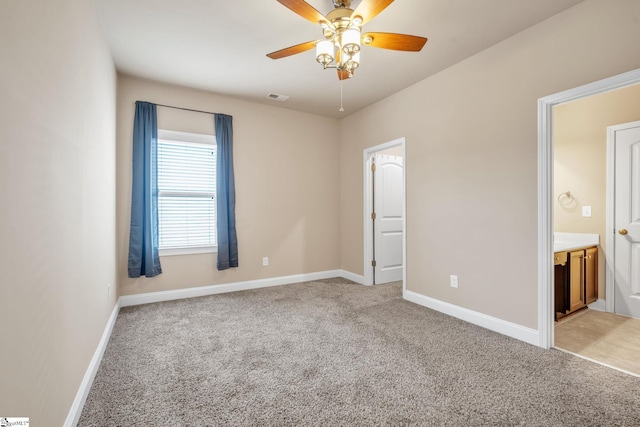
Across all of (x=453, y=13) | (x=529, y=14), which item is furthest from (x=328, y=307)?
(x=529, y=14)

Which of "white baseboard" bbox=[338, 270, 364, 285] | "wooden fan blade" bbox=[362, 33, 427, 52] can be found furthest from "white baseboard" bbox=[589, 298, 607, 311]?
"wooden fan blade" bbox=[362, 33, 427, 52]

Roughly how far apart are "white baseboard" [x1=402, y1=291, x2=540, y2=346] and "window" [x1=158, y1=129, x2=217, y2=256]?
9.32 feet

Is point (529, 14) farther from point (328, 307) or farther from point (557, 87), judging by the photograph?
point (328, 307)

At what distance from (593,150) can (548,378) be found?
2.88 metres

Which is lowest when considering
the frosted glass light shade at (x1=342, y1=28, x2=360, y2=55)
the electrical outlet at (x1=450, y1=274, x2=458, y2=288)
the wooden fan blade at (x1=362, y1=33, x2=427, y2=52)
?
the electrical outlet at (x1=450, y1=274, x2=458, y2=288)

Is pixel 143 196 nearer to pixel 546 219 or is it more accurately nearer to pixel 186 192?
pixel 186 192

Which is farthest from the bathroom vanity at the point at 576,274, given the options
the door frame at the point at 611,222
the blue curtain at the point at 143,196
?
the blue curtain at the point at 143,196

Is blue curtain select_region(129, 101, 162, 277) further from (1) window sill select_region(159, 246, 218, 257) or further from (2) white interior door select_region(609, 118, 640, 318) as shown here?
(2) white interior door select_region(609, 118, 640, 318)

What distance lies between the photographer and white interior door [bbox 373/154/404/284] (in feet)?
15.3

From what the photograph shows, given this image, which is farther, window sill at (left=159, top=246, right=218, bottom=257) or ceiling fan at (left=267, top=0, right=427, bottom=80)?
window sill at (left=159, top=246, right=218, bottom=257)

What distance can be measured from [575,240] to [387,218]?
2.36 m

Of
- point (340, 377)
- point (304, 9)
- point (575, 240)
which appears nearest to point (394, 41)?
point (304, 9)

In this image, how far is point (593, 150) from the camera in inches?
138

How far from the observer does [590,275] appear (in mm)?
3434
